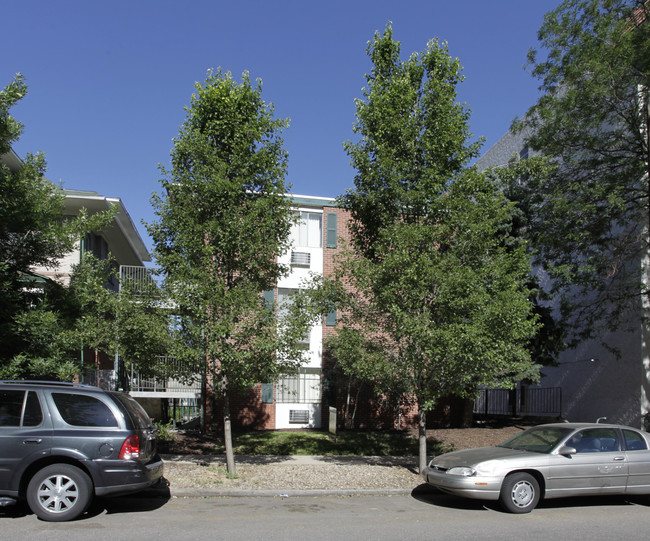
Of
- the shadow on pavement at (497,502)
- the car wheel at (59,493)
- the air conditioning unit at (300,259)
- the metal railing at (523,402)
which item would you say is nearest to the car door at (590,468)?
the shadow on pavement at (497,502)

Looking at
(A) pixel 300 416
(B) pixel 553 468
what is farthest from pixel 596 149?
(A) pixel 300 416

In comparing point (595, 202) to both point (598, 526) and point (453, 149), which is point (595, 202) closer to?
Result: point (453, 149)

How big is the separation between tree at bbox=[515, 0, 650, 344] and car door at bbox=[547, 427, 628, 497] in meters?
6.42

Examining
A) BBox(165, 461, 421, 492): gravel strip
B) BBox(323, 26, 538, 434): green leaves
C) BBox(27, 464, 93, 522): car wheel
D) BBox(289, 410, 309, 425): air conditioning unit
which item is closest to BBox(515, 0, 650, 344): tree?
BBox(323, 26, 538, 434): green leaves

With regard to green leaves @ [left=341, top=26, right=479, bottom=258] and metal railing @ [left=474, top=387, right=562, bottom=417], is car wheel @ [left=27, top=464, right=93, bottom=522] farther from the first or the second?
metal railing @ [left=474, top=387, right=562, bottom=417]

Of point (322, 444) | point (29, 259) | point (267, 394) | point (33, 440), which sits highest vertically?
point (29, 259)

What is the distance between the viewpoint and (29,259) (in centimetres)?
1096

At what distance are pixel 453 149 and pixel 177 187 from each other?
5.50 m

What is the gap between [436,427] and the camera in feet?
63.6

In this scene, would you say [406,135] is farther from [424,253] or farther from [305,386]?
[305,386]

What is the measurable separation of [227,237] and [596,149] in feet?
36.7

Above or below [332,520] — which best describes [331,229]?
above

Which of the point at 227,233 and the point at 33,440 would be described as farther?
the point at 227,233

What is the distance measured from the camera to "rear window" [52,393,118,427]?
755 cm
